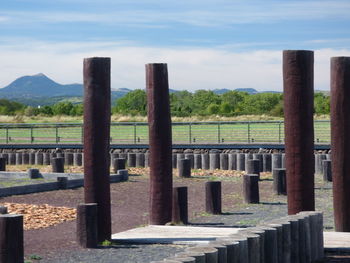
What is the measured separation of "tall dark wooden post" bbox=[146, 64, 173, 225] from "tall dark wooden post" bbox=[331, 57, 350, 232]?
3198 millimetres

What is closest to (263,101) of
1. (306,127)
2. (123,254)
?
(306,127)

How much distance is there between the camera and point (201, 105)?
372ft

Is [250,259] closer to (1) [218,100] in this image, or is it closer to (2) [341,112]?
(2) [341,112]

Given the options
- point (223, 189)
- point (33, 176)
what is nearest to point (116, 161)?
point (33, 176)

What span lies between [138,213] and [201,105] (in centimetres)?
9393

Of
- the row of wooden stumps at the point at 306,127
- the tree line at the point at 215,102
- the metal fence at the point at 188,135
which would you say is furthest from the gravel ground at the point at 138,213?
the tree line at the point at 215,102

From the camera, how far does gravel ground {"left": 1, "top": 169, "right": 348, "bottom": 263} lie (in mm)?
13789

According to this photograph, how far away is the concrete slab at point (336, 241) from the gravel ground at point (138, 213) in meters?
0.56

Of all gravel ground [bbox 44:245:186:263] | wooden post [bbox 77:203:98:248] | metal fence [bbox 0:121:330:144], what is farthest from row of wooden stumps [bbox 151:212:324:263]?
metal fence [bbox 0:121:330:144]

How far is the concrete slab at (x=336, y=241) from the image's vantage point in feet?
44.1

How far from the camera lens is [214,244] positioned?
10.8 metres

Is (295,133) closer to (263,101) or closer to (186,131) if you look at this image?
(186,131)

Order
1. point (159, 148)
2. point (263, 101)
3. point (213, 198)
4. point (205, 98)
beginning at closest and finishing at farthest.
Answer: point (159, 148) → point (213, 198) → point (263, 101) → point (205, 98)

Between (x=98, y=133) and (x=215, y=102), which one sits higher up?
(x=215, y=102)
